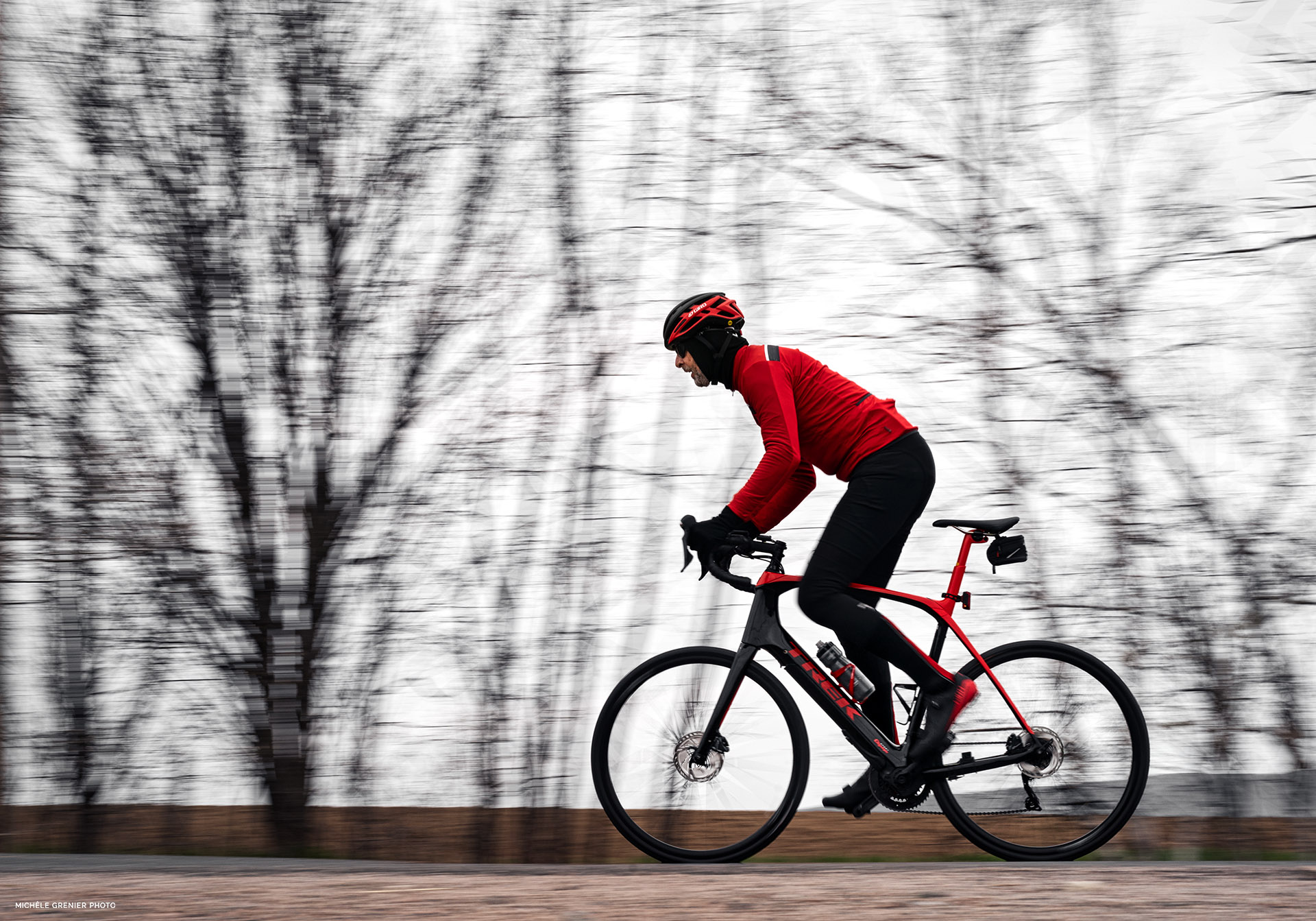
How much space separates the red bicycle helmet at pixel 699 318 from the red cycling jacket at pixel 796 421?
0.13 m

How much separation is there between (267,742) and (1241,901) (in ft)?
12.9

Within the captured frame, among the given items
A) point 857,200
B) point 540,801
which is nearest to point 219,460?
point 540,801

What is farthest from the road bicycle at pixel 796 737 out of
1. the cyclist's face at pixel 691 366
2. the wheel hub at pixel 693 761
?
the cyclist's face at pixel 691 366

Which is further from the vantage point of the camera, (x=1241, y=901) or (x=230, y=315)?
(x=230, y=315)

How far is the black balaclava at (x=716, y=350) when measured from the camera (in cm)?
387

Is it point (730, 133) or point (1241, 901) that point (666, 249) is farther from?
point (1241, 901)

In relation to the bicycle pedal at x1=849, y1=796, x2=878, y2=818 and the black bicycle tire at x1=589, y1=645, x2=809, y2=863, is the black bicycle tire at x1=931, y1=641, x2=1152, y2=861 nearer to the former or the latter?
the bicycle pedal at x1=849, y1=796, x2=878, y2=818

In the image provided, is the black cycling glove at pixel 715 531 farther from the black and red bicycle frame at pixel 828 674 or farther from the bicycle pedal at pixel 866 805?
the bicycle pedal at pixel 866 805

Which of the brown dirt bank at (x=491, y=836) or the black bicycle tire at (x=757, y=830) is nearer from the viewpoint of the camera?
the black bicycle tire at (x=757, y=830)

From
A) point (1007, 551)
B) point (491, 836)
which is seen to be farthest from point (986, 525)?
point (491, 836)

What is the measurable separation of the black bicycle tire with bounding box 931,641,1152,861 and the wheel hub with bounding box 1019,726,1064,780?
0.27m

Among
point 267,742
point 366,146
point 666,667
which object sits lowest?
point 267,742

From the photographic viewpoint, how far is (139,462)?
4.79m

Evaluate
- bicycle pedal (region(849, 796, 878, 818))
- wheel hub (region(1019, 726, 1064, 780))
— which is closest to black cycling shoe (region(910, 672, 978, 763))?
bicycle pedal (region(849, 796, 878, 818))
